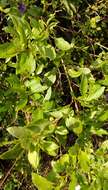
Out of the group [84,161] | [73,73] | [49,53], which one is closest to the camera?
[84,161]

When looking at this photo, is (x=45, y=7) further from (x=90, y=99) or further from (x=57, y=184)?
(x=57, y=184)

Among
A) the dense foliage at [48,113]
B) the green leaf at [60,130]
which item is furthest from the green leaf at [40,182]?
the green leaf at [60,130]

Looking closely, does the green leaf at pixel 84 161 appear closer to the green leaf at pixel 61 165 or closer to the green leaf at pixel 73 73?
the green leaf at pixel 61 165

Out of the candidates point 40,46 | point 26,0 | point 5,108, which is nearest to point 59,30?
point 26,0

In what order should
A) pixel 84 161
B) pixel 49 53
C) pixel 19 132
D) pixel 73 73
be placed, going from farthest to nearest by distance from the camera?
pixel 73 73 < pixel 49 53 < pixel 84 161 < pixel 19 132

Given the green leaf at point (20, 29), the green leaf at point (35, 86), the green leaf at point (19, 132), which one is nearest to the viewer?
the green leaf at point (19, 132)

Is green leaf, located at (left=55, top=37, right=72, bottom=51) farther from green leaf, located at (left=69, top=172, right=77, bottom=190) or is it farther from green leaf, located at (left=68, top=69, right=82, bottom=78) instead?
green leaf, located at (left=69, top=172, right=77, bottom=190)

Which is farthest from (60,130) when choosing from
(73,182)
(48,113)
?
(73,182)

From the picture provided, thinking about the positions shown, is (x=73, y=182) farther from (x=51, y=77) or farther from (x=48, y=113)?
(x=51, y=77)

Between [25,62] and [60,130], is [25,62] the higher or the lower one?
the higher one

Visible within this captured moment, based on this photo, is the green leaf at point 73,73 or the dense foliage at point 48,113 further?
the green leaf at point 73,73

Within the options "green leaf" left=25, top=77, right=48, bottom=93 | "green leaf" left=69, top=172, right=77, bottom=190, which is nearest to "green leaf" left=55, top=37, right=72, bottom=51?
"green leaf" left=25, top=77, right=48, bottom=93

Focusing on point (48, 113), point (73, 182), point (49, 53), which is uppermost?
point (49, 53)

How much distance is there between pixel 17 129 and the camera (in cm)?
82
